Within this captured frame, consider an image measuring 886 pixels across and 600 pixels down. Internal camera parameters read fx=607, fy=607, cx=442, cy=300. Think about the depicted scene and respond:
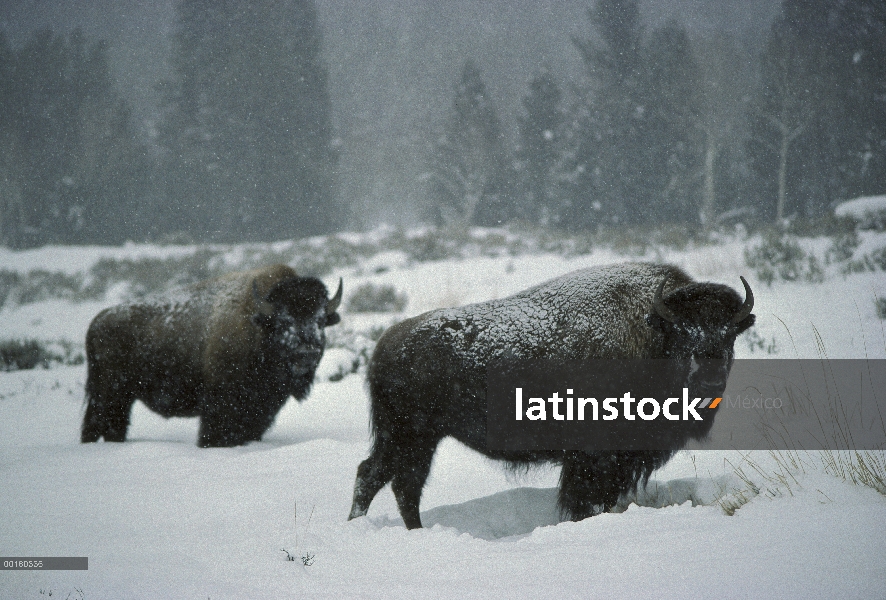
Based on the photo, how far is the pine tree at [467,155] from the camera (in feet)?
117

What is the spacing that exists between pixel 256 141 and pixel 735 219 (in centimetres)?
2693

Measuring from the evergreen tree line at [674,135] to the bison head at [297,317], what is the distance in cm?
2081

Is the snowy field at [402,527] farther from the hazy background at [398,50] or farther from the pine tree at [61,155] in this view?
the pine tree at [61,155]

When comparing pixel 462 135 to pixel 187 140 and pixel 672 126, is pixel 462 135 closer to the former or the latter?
pixel 672 126

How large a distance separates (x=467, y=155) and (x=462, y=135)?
1.30m

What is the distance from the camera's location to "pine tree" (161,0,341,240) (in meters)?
36.4

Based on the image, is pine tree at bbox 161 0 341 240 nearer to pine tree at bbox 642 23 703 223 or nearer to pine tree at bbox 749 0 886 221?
pine tree at bbox 642 23 703 223

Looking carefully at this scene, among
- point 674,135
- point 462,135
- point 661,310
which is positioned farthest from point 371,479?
point 462,135

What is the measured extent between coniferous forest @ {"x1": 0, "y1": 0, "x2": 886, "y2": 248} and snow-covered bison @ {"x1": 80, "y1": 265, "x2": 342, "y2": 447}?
22601mm

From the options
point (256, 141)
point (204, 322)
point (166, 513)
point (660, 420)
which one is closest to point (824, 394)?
point (660, 420)

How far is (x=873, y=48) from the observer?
1803 centimetres

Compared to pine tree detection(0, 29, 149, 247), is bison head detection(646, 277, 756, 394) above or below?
below

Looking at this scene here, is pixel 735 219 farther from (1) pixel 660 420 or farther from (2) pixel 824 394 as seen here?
(1) pixel 660 420

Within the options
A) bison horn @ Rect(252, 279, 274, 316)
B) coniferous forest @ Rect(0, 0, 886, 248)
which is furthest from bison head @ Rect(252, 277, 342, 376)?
coniferous forest @ Rect(0, 0, 886, 248)
